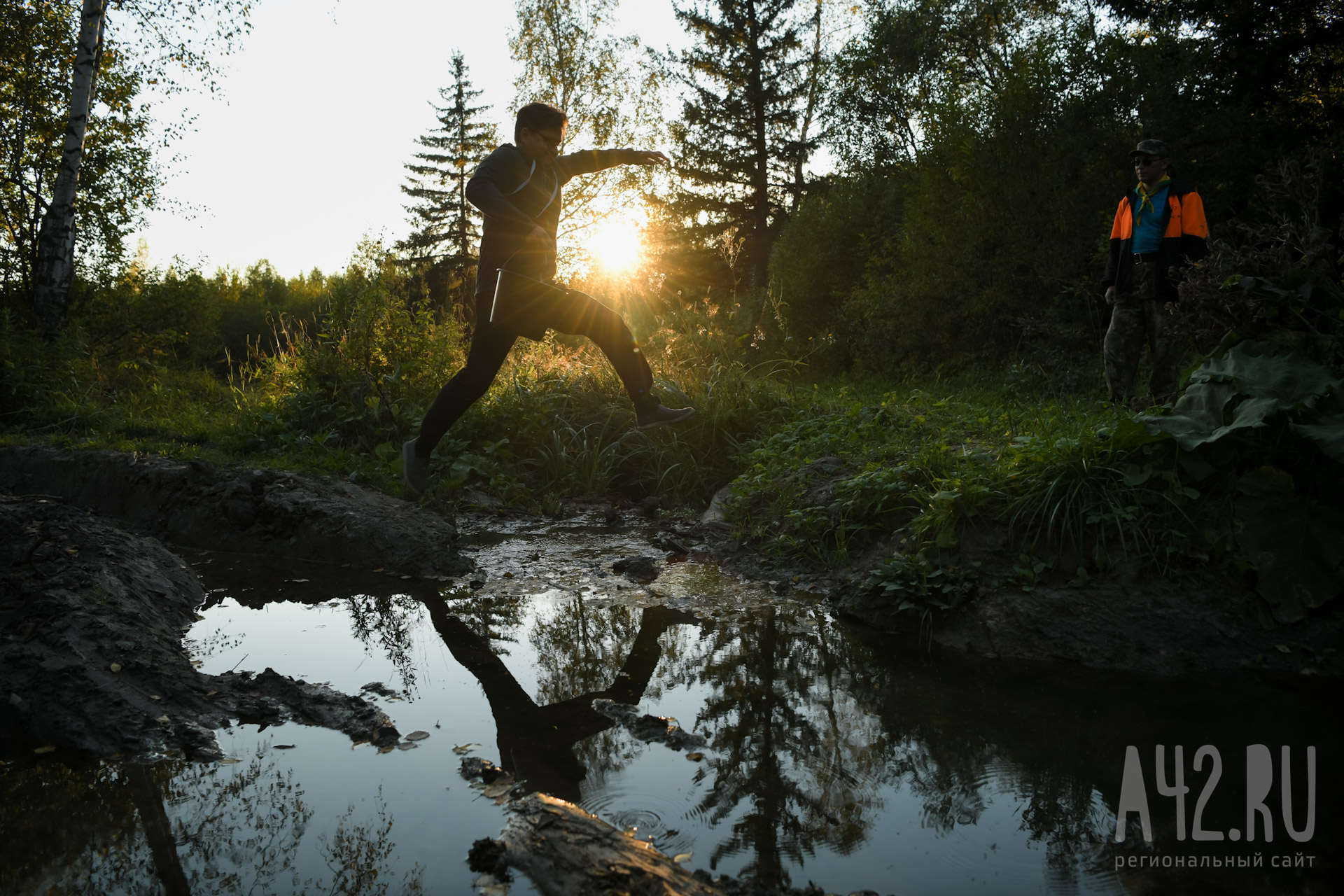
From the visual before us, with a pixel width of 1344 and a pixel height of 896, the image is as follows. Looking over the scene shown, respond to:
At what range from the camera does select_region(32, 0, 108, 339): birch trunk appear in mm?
9906

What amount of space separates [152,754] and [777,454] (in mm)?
3830

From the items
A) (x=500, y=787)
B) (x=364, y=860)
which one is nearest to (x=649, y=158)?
(x=500, y=787)

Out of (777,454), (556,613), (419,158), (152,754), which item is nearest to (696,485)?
(777,454)

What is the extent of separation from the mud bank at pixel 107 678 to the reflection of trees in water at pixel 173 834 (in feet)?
0.49

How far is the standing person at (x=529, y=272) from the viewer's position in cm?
411

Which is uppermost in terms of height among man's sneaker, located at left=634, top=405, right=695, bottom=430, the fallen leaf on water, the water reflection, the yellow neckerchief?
the yellow neckerchief

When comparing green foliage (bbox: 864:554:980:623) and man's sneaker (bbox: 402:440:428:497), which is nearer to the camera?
green foliage (bbox: 864:554:980:623)

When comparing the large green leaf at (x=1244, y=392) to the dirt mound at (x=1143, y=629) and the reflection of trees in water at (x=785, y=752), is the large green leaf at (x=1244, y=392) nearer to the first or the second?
the dirt mound at (x=1143, y=629)

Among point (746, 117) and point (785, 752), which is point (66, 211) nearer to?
point (785, 752)

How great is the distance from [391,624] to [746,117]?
25039mm

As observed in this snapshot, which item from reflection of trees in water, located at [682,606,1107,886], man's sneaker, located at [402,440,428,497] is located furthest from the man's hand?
reflection of trees in water, located at [682,606,1107,886]

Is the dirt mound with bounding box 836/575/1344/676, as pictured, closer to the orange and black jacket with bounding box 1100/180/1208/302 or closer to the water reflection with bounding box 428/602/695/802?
the water reflection with bounding box 428/602/695/802

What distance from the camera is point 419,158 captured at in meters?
37.0

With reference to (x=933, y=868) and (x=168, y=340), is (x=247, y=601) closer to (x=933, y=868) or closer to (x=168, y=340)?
(x=933, y=868)
